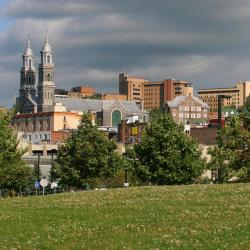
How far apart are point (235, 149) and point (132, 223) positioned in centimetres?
2662

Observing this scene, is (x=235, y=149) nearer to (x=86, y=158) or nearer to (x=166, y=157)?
(x=166, y=157)

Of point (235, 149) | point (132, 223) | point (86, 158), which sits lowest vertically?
point (132, 223)

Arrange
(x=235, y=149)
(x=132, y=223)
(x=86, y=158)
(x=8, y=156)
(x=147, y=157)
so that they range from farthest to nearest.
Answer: (x=86, y=158) → (x=147, y=157) → (x=8, y=156) → (x=235, y=149) → (x=132, y=223)

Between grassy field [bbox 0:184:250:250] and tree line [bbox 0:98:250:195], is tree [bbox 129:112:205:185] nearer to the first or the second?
tree line [bbox 0:98:250:195]

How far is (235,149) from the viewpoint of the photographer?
145 ft

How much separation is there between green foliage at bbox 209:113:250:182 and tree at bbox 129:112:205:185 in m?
3.58

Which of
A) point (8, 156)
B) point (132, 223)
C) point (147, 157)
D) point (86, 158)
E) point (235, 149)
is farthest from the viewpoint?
point (86, 158)

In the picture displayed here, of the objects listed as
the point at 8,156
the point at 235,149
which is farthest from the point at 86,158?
the point at 235,149

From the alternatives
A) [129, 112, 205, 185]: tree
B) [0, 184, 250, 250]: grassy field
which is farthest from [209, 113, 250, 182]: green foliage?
[0, 184, 250, 250]: grassy field

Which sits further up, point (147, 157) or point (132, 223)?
point (147, 157)

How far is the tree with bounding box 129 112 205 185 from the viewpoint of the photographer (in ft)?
158

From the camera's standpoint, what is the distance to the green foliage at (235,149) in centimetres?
4278

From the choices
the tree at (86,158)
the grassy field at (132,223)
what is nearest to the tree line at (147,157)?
the tree at (86,158)

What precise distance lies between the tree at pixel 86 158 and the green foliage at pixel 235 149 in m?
10.9
